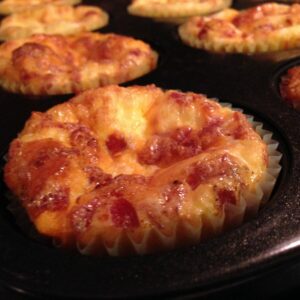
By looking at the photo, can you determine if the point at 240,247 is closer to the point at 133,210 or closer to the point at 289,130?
the point at 133,210

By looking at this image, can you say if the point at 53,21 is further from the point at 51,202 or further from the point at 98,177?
the point at 51,202

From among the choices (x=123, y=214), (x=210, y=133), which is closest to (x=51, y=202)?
(x=123, y=214)

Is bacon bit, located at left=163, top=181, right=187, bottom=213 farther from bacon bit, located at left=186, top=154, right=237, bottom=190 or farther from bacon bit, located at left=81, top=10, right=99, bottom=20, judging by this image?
bacon bit, located at left=81, top=10, right=99, bottom=20

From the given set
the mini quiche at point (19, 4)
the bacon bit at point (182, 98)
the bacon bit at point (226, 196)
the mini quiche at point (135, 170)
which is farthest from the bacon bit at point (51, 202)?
the mini quiche at point (19, 4)

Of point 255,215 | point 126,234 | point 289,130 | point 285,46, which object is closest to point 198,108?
point 289,130

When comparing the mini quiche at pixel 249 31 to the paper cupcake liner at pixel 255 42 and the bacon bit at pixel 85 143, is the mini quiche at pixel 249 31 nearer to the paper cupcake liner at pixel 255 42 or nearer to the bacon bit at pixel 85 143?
the paper cupcake liner at pixel 255 42

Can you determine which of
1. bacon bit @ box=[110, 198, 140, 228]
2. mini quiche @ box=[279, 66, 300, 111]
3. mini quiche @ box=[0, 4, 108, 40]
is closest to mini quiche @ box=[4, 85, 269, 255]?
bacon bit @ box=[110, 198, 140, 228]

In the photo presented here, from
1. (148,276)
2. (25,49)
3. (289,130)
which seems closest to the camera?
(148,276)
